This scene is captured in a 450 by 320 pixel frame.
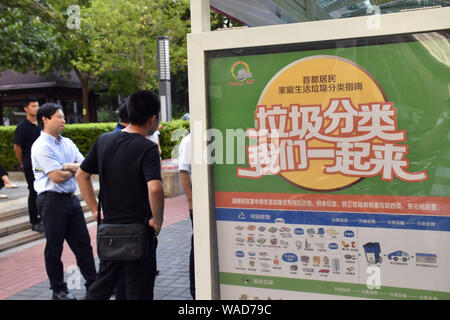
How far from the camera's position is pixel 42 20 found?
848 centimetres

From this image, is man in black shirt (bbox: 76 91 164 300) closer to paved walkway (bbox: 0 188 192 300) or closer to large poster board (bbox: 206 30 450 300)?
large poster board (bbox: 206 30 450 300)

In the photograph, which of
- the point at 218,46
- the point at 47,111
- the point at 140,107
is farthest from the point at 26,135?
the point at 218,46

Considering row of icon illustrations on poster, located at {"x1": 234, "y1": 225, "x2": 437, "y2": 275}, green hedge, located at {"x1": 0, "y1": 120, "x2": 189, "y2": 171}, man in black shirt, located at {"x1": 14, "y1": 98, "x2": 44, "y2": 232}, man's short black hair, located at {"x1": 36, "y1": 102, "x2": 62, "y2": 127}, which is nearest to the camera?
row of icon illustrations on poster, located at {"x1": 234, "y1": 225, "x2": 437, "y2": 275}

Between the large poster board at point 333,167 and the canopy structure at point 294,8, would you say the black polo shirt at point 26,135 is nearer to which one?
the canopy structure at point 294,8

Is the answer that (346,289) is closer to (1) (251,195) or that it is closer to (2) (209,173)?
(1) (251,195)

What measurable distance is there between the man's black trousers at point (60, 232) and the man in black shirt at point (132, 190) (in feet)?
4.61

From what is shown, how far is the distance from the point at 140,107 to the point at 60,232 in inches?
73.2

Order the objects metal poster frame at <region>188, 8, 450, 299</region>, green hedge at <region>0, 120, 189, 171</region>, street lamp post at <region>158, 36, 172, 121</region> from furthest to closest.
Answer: green hedge at <region>0, 120, 189, 171</region>, street lamp post at <region>158, 36, 172, 121</region>, metal poster frame at <region>188, 8, 450, 299</region>

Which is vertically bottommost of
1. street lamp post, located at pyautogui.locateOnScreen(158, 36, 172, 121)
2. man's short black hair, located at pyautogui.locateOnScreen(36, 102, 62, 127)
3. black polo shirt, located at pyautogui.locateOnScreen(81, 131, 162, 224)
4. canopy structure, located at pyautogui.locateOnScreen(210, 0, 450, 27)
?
black polo shirt, located at pyautogui.locateOnScreen(81, 131, 162, 224)

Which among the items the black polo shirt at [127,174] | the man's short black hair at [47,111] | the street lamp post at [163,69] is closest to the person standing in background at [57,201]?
the man's short black hair at [47,111]

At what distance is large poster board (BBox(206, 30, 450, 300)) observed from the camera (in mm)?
1828

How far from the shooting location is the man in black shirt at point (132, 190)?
2.96 m

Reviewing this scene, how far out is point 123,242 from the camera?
2887 millimetres

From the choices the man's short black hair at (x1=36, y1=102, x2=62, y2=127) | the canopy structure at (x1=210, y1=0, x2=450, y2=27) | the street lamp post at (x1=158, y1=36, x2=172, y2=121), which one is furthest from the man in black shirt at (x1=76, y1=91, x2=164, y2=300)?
the street lamp post at (x1=158, y1=36, x2=172, y2=121)
